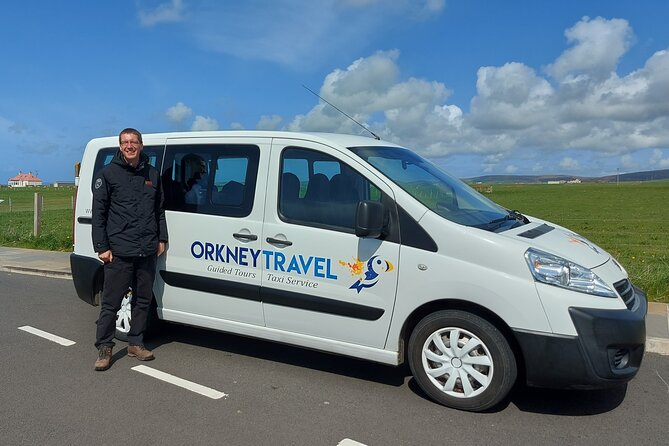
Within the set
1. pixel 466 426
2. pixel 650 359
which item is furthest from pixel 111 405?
pixel 650 359

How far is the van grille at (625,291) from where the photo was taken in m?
3.69

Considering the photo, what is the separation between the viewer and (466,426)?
143 inches

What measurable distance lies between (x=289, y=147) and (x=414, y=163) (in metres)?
1.07

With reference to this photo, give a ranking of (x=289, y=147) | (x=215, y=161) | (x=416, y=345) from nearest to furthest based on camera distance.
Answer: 1. (x=416, y=345)
2. (x=289, y=147)
3. (x=215, y=161)

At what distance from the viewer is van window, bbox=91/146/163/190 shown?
16.9 ft

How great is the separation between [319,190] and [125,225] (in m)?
1.65

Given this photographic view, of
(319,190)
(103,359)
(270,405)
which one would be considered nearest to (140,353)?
(103,359)

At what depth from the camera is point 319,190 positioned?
4332 mm

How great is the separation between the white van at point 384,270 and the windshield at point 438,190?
0.8 inches

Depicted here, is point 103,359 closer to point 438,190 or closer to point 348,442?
point 348,442

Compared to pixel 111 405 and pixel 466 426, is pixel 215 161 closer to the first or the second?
pixel 111 405

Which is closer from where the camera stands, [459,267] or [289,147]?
[459,267]

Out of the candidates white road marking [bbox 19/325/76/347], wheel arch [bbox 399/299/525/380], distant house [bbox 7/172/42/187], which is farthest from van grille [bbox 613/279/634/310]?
distant house [bbox 7/172/42/187]

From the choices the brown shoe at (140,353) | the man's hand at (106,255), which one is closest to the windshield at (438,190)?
the man's hand at (106,255)
